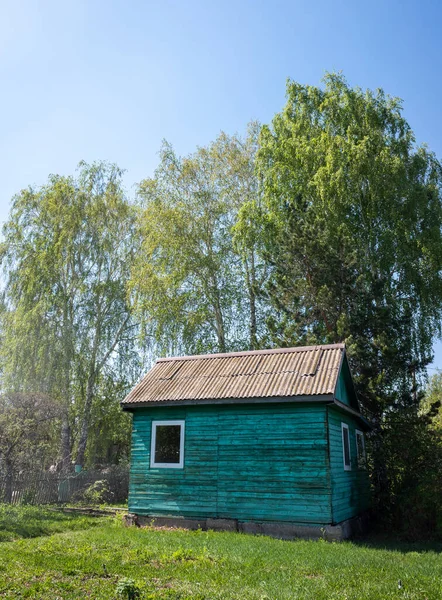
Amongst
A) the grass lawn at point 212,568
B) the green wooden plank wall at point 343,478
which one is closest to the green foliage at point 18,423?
the grass lawn at point 212,568

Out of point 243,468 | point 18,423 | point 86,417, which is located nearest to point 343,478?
point 243,468

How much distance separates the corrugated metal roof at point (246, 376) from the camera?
13383 mm

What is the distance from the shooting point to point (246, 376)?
14594 mm

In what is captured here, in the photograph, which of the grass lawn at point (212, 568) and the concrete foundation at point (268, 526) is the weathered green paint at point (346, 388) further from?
the grass lawn at point (212, 568)

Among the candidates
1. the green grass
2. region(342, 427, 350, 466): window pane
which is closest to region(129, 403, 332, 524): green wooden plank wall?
the green grass

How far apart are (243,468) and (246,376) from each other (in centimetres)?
258

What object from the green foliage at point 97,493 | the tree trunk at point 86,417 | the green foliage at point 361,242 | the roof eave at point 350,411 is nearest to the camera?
the roof eave at point 350,411

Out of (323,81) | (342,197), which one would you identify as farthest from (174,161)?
(342,197)

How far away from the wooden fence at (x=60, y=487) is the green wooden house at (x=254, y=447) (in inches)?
268

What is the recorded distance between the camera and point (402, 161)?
75.9ft

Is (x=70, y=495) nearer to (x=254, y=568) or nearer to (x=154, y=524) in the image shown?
(x=154, y=524)

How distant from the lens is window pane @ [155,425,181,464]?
16359 millimetres

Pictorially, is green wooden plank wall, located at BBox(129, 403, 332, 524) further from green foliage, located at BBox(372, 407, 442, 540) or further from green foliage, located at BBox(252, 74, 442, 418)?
green foliage, located at BBox(252, 74, 442, 418)

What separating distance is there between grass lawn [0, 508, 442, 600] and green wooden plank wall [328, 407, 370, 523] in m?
1.40
